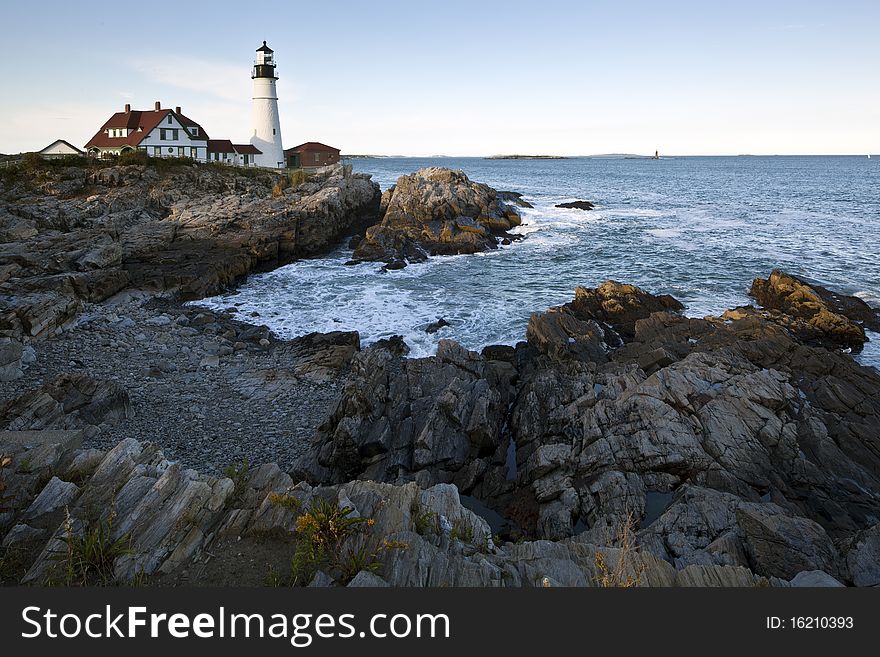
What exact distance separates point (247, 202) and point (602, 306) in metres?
31.2

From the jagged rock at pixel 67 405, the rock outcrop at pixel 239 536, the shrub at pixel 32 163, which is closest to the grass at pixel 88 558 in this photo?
the rock outcrop at pixel 239 536

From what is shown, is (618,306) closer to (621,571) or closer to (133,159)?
(621,571)

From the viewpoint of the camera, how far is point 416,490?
956 centimetres

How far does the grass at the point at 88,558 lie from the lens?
21.2ft

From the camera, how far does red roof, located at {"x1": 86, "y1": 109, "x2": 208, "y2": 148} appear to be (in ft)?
191

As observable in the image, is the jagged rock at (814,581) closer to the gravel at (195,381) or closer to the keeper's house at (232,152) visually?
the gravel at (195,381)

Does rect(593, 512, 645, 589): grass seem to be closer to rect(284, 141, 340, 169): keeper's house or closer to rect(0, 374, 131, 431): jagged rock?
rect(0, 374, 131, 431): jagged rock

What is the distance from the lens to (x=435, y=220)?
158ft

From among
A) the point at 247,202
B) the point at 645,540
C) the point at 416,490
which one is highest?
the point at 247,202

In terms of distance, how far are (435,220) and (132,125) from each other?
4000cm

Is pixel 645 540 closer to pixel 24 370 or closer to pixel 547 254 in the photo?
pixel 24 370

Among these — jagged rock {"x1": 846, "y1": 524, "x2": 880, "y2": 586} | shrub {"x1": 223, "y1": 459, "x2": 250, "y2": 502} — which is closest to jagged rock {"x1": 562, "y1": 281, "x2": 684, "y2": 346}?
jagged rock {"x1": 846, "y1": 524, "x2": 880, "y2": 586}

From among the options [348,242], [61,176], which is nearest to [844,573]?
[348,242]

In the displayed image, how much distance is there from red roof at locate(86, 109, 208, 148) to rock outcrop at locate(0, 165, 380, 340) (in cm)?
1164
